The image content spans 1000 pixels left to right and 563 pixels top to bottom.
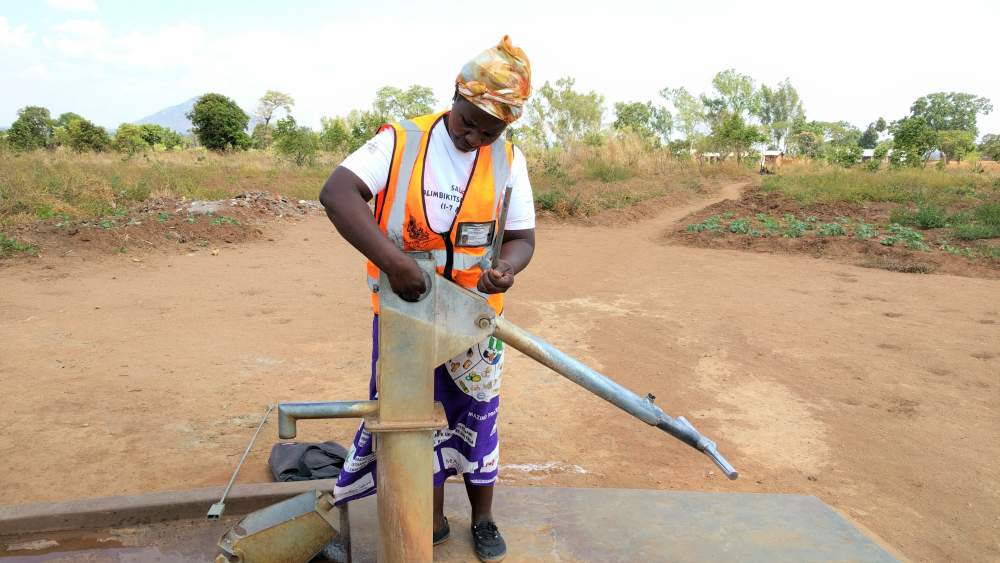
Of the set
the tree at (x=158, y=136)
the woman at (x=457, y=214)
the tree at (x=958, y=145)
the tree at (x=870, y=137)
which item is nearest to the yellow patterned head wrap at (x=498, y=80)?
the woman at (x=457, y=214)

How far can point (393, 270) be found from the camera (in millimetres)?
1266

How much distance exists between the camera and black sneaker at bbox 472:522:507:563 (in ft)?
5.96

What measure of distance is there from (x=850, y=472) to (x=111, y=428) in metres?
3.57

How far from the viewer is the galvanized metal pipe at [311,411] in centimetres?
131

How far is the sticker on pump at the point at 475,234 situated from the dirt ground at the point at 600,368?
1559mm

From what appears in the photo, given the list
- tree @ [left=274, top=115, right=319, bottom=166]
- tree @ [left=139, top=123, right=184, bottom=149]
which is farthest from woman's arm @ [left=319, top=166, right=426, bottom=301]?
tree @ [left=139, top=123, right=184, bottom=149]

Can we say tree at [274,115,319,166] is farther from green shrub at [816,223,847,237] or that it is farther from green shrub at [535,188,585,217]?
green shrub at [816,223,847,237]

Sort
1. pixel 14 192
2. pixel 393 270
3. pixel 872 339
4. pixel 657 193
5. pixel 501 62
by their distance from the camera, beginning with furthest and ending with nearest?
pixel 657 193 < pixel 14 192 < pixel 872 339 < pixel 501 62 < pixel 393 270

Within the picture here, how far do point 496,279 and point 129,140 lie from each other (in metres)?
32.6

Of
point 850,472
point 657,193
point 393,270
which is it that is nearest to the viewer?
point 393,270

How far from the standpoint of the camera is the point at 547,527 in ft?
6.49

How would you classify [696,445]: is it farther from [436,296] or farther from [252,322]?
[252,322]

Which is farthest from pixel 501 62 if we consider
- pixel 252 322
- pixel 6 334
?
pixel 6 334

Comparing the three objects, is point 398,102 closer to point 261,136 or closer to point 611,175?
point 261,136
